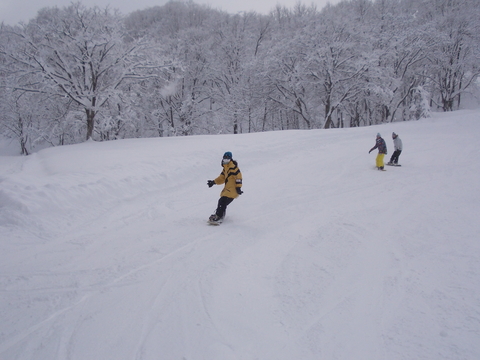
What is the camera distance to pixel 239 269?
4.16 m

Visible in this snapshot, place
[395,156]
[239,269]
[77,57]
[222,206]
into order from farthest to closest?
[77,57] < [395,156] < [222,206] < [239,269]

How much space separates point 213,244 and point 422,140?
649 inches

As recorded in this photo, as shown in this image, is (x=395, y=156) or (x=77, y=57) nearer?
(x=395, y=156)

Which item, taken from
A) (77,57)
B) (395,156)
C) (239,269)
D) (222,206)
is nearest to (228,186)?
(222,206)

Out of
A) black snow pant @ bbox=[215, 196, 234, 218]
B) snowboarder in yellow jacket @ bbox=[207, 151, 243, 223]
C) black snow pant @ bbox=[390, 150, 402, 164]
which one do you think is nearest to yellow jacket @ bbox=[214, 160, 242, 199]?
snowboarder in yellow jacket @ bbox=[207, 151, 243, 223]

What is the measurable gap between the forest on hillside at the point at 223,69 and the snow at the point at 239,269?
12.9m

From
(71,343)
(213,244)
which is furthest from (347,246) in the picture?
(71,343)

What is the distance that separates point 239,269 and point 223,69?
31.6 meters

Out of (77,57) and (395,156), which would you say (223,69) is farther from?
(395,156)

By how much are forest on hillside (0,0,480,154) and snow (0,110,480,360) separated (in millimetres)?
12946

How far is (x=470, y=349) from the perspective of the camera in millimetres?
2619

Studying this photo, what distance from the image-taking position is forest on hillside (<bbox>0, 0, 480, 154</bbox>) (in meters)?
17.7

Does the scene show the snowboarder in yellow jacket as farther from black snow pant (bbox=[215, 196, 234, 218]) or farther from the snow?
the snow

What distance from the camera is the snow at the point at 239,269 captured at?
280 centimetres
